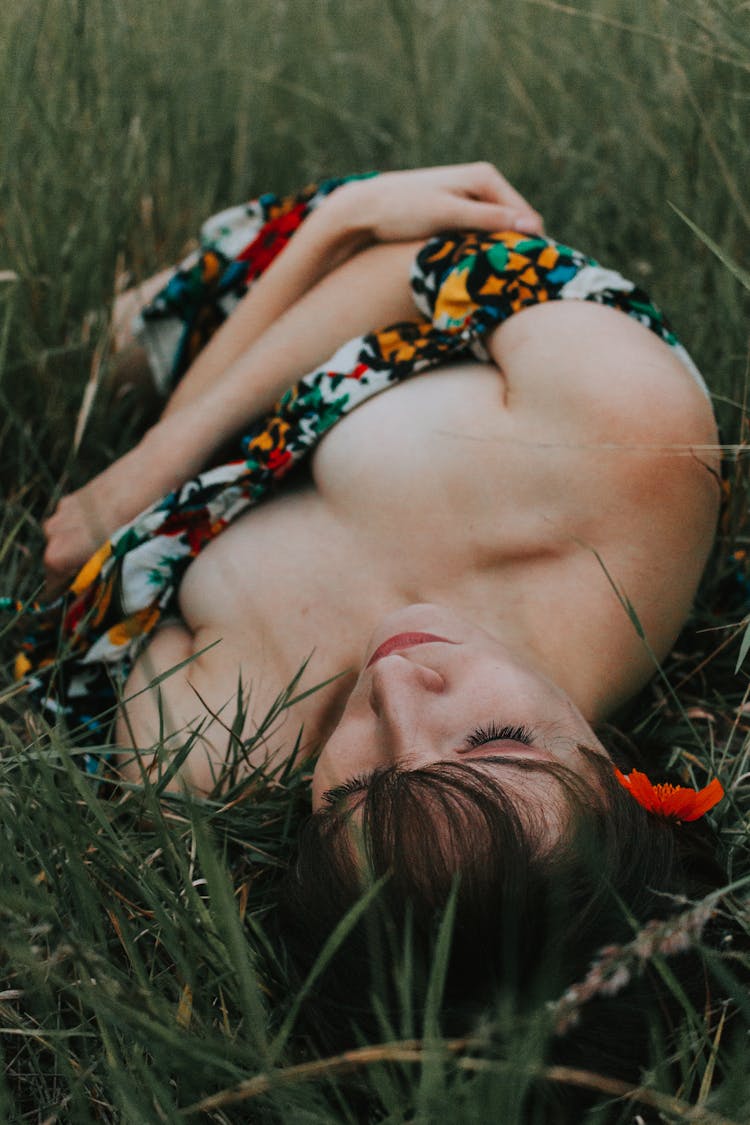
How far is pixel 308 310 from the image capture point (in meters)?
1.65

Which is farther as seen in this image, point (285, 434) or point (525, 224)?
point (525, 224)

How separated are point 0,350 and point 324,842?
97cm

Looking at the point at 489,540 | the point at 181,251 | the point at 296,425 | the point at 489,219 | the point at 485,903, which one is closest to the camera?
the point at 485,903

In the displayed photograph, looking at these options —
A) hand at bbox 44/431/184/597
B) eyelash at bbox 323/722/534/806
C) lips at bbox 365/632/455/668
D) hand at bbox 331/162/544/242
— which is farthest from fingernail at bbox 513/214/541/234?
eyelash at bbox 323/722/534/806

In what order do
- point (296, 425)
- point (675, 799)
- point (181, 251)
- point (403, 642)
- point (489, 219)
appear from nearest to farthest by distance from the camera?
1. point (675, 799)
2. point (403, 642)
3. point (296, 425)
4. point (489, 219)
5. point (181, 251)

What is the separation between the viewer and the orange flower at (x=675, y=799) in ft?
3.66

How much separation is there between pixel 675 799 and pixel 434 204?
1012 millimetres

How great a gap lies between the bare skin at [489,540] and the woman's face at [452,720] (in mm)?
11

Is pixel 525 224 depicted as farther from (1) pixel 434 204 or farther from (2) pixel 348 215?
(2) pixel 348 215

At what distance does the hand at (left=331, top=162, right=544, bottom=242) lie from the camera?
1.64m

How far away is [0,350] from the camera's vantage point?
1609 millimetres

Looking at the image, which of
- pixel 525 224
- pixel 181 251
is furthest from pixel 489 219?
pixel 181 251

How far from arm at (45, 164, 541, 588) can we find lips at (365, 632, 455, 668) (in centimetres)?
54

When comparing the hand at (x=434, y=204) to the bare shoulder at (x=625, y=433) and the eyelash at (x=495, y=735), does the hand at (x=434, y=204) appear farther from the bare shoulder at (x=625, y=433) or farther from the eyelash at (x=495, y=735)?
the eyelash at (x=495, y=735)
